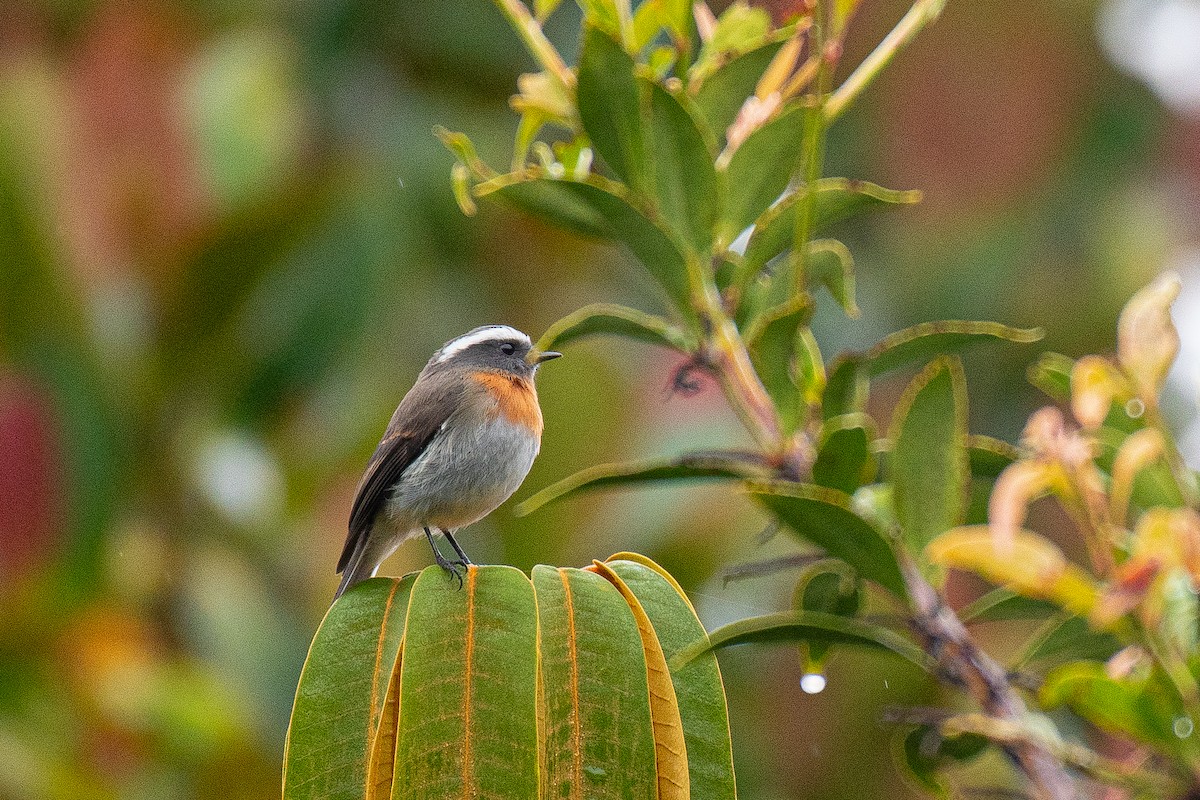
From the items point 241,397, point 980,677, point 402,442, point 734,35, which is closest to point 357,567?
point 402,442

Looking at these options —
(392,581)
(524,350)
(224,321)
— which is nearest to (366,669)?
(392,581)

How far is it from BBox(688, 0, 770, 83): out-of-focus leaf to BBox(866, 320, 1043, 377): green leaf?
359 mm

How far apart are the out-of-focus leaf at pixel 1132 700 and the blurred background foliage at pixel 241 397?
267cm

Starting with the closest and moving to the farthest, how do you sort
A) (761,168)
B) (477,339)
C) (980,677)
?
(980,677) → (761,168) → (477,339)

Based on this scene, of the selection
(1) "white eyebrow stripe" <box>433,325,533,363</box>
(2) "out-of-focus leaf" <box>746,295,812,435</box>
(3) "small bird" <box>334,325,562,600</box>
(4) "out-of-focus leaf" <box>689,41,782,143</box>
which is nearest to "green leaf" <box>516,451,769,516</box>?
(2) "out-of-focus leaf" <box>746,295,812,435</box>

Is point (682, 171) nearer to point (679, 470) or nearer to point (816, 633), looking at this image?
point (679, 470)

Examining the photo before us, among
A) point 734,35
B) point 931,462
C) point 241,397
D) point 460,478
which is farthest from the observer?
point 241,397

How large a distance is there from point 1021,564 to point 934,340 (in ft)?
1.82

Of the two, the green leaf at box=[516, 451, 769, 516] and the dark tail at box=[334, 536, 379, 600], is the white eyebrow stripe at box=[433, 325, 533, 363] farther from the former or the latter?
the green leaf at box=[516, 451, 769, 516]

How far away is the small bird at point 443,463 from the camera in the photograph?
9.61ft

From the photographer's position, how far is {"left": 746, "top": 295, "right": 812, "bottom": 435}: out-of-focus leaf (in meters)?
1.23

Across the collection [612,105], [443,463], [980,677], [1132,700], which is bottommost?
[1132,700]

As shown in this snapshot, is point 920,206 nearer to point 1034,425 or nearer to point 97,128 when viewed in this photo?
point 97,128

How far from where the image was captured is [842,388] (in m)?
1.25
